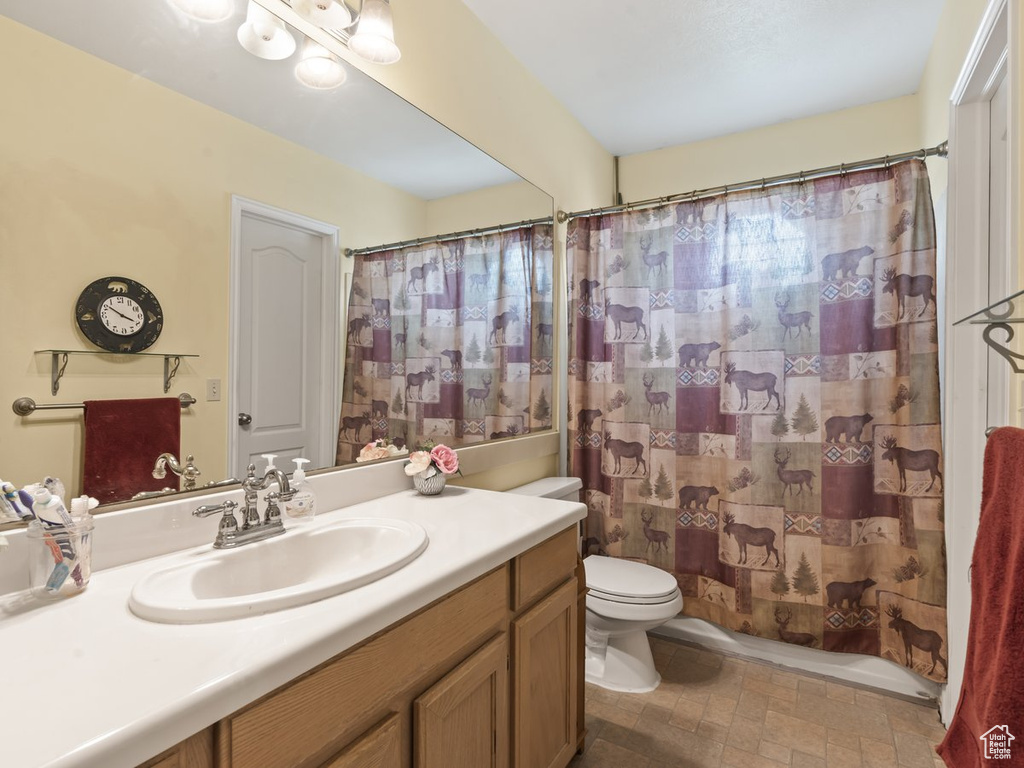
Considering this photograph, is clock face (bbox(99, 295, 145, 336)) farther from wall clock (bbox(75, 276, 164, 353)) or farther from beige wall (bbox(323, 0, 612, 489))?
beige wall (bbox(323, 0, 612, 489))

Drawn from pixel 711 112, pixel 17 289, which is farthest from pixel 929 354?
pixel 17 289

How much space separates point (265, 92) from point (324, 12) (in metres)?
0.29

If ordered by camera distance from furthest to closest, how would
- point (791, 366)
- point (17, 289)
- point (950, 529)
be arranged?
point (791, 366)
point (950, 529)
point (17, 289)

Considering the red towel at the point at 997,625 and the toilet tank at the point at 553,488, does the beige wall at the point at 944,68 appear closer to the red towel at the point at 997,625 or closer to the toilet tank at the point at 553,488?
the red towel at the point at 997,625

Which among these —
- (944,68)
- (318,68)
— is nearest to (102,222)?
(318,68)

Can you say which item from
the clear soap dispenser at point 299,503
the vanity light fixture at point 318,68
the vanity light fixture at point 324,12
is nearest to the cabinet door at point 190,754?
the clear soap dispenser at point 299,503

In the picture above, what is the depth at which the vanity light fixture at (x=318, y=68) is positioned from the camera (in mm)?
1408

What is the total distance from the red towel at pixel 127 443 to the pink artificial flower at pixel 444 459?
705mm

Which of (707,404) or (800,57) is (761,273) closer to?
(707,404)

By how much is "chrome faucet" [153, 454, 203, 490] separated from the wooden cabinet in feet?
1.98

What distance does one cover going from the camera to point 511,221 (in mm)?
2303

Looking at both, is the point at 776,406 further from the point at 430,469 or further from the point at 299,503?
the point at 299,503

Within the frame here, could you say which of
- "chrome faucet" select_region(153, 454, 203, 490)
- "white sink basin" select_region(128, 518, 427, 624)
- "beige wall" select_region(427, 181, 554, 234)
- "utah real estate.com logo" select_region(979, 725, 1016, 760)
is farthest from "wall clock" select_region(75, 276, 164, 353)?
"utah real estate.com logo" select_region(979, 725, 1016, 760)

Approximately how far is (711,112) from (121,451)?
2.94m
